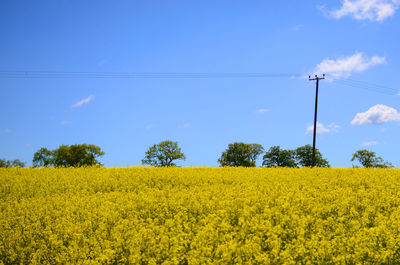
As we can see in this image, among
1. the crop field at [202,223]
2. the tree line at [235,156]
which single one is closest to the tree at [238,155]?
the tree line at [235,156]

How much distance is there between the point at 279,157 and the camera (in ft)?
219

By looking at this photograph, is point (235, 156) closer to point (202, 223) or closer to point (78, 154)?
point (78, 154)

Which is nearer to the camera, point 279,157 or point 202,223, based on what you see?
point 202,223

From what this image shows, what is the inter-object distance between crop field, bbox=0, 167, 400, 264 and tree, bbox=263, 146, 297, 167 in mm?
52599

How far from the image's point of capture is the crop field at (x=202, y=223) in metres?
6.64

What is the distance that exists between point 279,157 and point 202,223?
199 feet

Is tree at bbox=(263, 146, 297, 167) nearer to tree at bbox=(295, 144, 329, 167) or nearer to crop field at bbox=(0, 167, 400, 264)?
tree at bbox=(295, 144, 329, 167)

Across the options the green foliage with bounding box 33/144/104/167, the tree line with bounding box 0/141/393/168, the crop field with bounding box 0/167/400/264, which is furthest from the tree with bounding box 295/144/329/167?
the crop field with bounding box 0/167/400/264

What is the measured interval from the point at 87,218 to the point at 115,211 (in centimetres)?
87

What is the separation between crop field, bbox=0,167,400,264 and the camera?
6.64 metres

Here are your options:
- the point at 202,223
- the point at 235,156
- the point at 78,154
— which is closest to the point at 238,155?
the point at 235,156

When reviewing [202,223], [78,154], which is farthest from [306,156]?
[202,223]

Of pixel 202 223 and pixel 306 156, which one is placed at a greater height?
pixel 306 156

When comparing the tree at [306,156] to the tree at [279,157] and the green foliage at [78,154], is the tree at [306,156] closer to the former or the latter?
the tree at [279,157]
